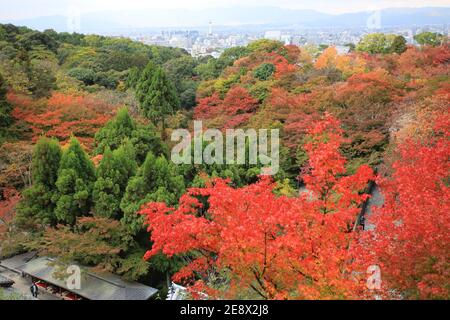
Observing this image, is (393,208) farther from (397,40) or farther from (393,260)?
(397,40)

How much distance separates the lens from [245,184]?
15180 millimetres

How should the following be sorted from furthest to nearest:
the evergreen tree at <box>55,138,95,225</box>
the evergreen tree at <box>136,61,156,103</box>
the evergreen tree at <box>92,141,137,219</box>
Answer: the evergreen tree at <box>136,61,156,103</box> < the evergreen tree at <box>55,138,95,225</box> < the evergreen tree at <box>92,141,137,219</box>

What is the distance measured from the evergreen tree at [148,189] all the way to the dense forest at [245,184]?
0.04 metres

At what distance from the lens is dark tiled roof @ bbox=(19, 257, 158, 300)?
10.6 m

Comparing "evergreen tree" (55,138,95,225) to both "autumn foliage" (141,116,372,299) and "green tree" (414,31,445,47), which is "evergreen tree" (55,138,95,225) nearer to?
"autumn foliage" (141,116,372,299)

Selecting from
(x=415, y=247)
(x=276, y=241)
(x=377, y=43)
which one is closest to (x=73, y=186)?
(x=276, y=241)

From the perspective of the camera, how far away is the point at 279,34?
2719 inches

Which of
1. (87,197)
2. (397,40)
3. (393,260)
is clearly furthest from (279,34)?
(393,260)

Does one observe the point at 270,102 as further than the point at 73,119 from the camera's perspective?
Yes

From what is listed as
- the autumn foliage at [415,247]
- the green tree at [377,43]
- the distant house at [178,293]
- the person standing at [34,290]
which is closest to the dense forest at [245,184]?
the autumn foliage at [415,247]

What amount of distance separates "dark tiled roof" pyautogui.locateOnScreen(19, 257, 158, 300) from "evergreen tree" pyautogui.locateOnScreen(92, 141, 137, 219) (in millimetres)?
1849

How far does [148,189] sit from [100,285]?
3.06m

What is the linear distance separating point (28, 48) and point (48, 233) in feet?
85.2

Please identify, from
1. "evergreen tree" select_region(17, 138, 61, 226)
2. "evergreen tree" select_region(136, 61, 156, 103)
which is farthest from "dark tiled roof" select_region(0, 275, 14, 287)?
"evergreen tree" select_region(136, 61, 156, 103)
